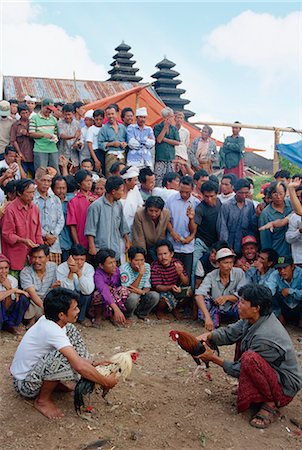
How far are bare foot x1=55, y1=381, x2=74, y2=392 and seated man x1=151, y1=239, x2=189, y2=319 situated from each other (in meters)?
2.70

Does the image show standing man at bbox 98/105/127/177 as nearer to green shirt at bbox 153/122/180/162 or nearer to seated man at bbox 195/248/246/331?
green shirt at bbox 153/122/180/162

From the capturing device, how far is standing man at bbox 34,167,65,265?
7.05 meters

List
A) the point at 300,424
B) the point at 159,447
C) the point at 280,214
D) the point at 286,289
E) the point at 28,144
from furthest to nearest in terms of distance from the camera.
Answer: the point at 28,144 < the point at 280,214 < the point at 286,289 < the point at 300,424 < the point at 159,447

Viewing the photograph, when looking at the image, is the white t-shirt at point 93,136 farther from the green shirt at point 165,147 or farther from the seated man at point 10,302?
the seated man at point 10,302

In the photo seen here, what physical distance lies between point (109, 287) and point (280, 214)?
2.59m

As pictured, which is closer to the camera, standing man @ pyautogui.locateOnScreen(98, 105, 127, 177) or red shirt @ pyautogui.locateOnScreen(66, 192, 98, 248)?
red shirt @ pyautogui.locateOnScreen(66, 192, 98, 248)

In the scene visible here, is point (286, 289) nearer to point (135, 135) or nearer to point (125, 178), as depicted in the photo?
point (125, 178)

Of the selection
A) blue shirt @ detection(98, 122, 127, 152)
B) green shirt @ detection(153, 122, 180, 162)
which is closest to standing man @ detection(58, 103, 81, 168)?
blue shirt @ detection(98, 122, 127, 152)

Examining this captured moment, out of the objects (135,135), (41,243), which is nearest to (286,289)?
(41,243)

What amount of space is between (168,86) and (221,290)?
22599 millimetres

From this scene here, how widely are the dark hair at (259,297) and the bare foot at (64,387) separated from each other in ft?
5.92

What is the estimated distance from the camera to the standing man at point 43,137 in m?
8.95

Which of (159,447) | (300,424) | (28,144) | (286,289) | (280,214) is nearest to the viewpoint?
(159,447)

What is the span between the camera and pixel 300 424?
4.56 m
